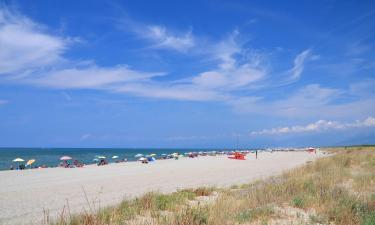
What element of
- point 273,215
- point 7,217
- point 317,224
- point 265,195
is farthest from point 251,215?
point 7,217

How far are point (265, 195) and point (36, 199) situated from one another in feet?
29.1

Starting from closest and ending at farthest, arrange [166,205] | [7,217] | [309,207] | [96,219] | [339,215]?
1. [96,219]
2. [339,215]
3. [309,207]
4. [166,205]
5. [7,217]

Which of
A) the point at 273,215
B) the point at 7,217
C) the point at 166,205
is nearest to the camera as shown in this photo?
the point at 273,215

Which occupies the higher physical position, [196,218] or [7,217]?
[196,218]

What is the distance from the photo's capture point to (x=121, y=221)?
6.28 meters

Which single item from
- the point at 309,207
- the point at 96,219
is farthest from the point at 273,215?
the point at 96,219

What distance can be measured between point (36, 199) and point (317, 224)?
10.7 meters

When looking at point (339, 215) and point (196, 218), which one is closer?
point (196, 218)

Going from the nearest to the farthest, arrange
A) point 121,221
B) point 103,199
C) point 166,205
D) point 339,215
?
point 121,221 → point 339,215 → point 166,205 → point 103,199

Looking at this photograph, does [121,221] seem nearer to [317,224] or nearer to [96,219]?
[96,219]

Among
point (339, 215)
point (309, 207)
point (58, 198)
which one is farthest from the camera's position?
point (58, 198)

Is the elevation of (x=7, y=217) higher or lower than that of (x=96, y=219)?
lower

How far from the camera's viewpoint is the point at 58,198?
14062mm

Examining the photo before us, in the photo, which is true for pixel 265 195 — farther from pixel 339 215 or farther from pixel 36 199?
pixel 36 199
